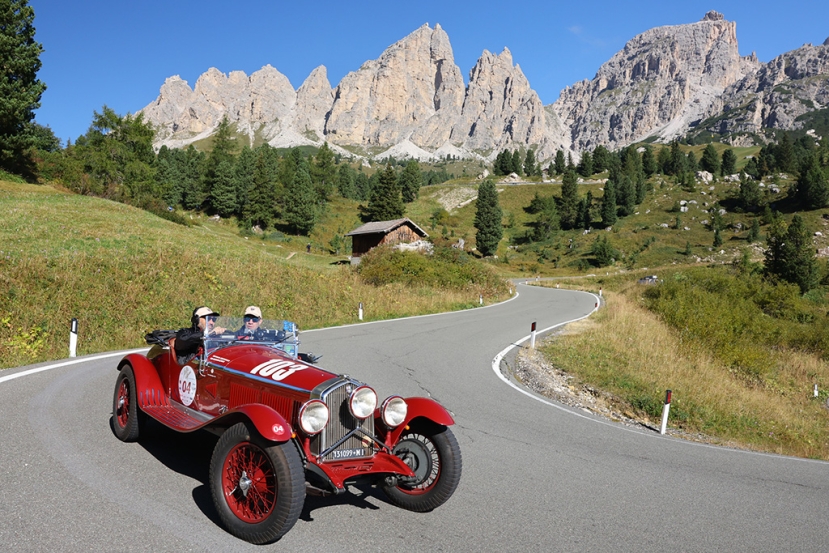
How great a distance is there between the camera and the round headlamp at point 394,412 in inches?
171

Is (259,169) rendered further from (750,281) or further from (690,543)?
(690,543)

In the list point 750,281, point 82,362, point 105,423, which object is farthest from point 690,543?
point 750,281

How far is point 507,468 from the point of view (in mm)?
5656

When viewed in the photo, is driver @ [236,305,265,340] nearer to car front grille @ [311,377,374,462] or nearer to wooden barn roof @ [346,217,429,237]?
car front grille @ [311,377,374,462]

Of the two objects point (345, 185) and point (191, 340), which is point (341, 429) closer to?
point (191, 340)

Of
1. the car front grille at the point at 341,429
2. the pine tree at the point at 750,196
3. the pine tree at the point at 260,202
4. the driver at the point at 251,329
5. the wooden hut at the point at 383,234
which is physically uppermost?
the pine tree at the point at 750,196

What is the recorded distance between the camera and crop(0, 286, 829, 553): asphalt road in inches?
152

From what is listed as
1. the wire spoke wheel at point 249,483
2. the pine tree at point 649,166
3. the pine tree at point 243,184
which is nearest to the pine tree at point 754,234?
the pine tree at point 649,166

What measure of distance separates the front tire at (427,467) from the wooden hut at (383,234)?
50141 millimetres

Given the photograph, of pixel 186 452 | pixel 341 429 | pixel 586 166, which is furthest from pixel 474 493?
pixel 586 166

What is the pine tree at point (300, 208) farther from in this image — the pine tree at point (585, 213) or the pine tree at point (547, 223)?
the pine tree at point (585, 213)

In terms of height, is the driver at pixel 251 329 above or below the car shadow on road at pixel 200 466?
above

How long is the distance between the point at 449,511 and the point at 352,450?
1052 mm

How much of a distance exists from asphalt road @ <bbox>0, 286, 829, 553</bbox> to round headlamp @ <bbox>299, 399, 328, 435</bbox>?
0.83 m
